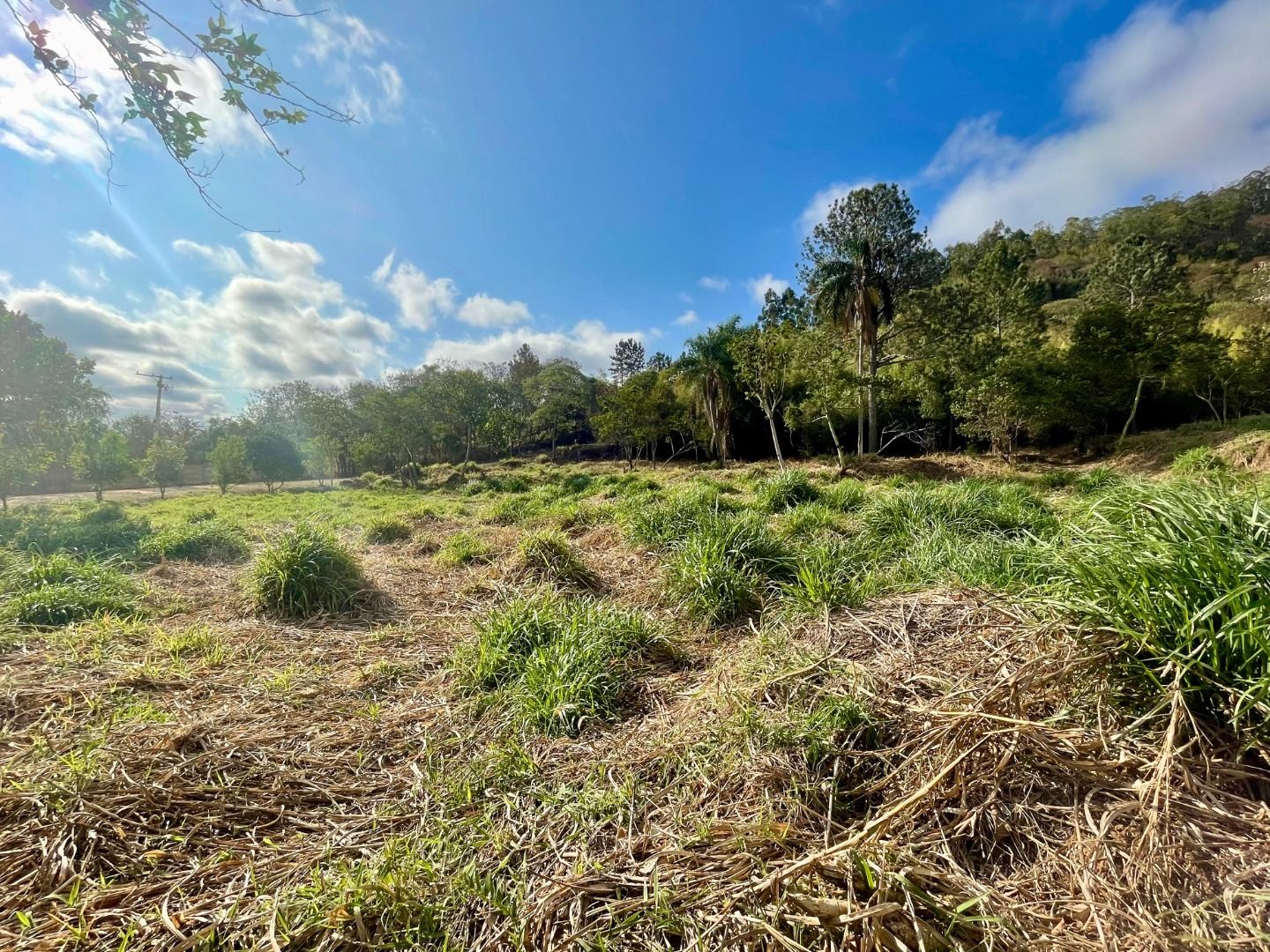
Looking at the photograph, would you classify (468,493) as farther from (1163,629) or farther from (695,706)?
(1163,629)

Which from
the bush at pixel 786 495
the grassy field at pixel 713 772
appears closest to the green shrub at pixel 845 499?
the bush at pixel 786 495

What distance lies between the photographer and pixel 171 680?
259 centimetres

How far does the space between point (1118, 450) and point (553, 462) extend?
26.9 m

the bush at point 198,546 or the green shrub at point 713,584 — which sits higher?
the bush at point 198,546

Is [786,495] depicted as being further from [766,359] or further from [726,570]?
[766,359]

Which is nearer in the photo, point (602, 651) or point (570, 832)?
point (570, 832)

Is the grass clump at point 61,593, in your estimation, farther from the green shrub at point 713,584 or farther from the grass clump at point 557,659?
the green shrub at point 713,584

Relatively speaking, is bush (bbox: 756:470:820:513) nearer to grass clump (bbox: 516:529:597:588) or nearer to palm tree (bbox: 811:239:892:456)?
grass clump (bbox: 516:529:597:588)

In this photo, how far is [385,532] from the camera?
696cm

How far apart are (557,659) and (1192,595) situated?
2526 millimetres

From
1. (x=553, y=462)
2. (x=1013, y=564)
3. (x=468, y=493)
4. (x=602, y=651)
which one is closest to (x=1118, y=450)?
(x=1013, y=564)

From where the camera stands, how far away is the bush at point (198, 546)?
5664 mm

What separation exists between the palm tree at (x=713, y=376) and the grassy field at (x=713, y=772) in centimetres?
2115

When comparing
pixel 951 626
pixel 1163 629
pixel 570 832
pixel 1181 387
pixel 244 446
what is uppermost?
pixel 244 446
